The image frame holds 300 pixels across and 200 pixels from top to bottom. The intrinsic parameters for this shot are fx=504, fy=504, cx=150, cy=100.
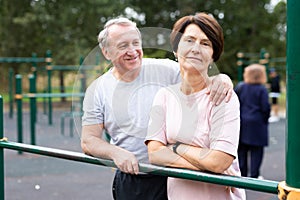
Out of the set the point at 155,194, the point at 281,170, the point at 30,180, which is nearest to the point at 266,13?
the point at 281,170

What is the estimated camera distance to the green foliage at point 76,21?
1997 cm

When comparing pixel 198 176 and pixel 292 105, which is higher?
pixel 292 105

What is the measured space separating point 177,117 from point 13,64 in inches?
797

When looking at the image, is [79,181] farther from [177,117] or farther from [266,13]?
[266,13]

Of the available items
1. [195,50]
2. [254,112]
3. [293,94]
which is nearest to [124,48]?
[195,50]

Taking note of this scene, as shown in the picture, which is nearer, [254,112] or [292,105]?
[292,105]

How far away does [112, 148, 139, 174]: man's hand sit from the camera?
173 cm

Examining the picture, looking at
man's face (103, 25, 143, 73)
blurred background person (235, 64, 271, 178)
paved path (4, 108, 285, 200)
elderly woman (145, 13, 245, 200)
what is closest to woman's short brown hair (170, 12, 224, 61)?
elderly woman (145, 13, 245, 200)

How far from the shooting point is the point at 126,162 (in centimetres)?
175

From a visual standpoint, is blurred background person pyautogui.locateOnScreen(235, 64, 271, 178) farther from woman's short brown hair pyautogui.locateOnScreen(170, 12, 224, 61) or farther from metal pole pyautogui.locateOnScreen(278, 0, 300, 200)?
metal pole pyautogui.locateOnScreen(278, 0, 300, 200)

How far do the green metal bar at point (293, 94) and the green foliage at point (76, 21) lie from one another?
17644 millimetres

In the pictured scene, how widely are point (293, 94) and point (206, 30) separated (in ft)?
1.49

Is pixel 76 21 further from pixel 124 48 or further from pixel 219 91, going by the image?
pixel 219 91

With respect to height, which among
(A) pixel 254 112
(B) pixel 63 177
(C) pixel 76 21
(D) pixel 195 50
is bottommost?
(B) pixel 63 177
